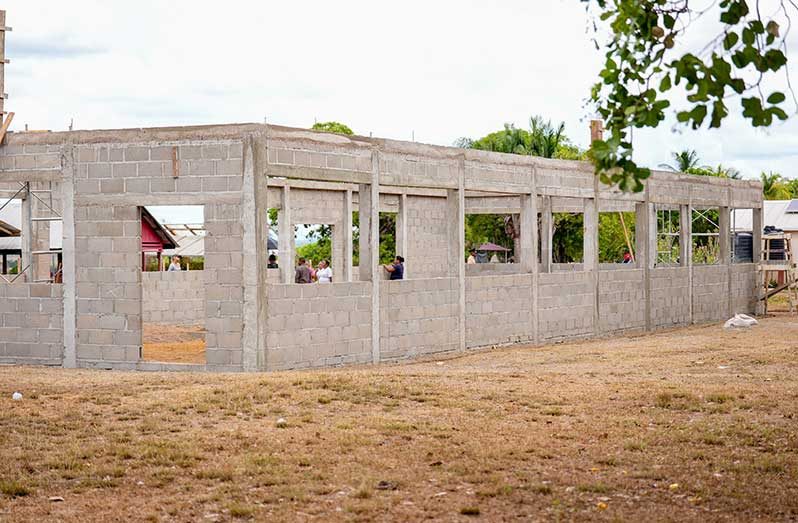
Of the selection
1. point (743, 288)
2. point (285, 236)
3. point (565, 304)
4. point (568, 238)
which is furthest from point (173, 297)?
point (568, 238)

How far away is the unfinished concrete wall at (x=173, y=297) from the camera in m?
29.9

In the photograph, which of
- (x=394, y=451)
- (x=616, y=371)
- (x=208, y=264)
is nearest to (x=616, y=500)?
(x=394, y=451)

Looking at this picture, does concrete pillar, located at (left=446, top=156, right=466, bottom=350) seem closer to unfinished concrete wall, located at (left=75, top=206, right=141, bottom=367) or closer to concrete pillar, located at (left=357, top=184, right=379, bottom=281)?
concrete pillar, located at (left=357, top=184, right=379, bottom=281)

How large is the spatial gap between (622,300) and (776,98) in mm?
21535

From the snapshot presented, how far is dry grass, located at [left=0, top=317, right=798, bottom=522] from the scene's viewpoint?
29.6 feet

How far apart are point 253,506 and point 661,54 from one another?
4.48 m

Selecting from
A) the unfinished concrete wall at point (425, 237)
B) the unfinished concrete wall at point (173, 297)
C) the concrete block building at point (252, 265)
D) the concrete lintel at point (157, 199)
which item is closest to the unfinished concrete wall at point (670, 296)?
the concrete block building at point (252, 265)

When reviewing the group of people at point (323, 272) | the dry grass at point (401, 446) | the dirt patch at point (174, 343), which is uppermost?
the group of people at point (323, 272)

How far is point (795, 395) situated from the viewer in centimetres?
1425

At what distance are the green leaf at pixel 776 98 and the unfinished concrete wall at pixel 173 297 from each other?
24.1 meters

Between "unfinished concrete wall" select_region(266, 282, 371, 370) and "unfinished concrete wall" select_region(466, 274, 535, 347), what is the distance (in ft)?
10.8

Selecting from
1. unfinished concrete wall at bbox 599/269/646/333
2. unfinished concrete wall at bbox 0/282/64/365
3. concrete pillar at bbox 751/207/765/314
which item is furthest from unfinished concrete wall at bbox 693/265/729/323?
unfinished concrete wall at bbox 0/282/64/365

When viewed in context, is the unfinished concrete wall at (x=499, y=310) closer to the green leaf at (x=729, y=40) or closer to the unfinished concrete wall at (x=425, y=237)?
the unfinished concrete wall at (x=425, y=237)

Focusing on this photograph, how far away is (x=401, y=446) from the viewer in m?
11.2
